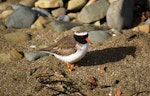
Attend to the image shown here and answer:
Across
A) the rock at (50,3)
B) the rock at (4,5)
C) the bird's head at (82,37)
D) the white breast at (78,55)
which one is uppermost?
the bird's head at (82,37)

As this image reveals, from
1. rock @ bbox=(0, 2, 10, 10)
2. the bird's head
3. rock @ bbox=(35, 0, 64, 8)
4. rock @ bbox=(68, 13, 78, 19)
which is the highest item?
the bird's head

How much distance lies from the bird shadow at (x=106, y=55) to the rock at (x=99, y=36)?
0.39 metres

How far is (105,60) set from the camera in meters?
8.05

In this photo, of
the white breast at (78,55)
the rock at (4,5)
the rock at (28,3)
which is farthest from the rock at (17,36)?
the white breast at (78,55)

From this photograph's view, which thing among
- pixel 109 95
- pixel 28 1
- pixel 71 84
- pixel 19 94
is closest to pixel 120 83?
A: pixel 109 95

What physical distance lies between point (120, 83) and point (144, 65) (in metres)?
0.84

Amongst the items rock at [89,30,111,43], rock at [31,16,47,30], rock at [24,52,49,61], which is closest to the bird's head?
rock at [24,52,49,61]

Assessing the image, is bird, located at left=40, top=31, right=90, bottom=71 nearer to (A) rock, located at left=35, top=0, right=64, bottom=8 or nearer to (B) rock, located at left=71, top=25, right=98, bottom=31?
(B) rock, located at left=71, top=25, right=98, bottom=31

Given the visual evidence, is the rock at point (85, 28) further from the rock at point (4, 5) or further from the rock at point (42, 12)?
the rock at point (4, 5)

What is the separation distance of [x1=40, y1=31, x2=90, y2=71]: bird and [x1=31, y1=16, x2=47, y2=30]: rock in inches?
82.0

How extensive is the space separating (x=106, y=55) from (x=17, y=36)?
7.53ft

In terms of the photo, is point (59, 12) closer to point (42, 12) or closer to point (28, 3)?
point (42, 12)

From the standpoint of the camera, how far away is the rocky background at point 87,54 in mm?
7281

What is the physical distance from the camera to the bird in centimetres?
732
